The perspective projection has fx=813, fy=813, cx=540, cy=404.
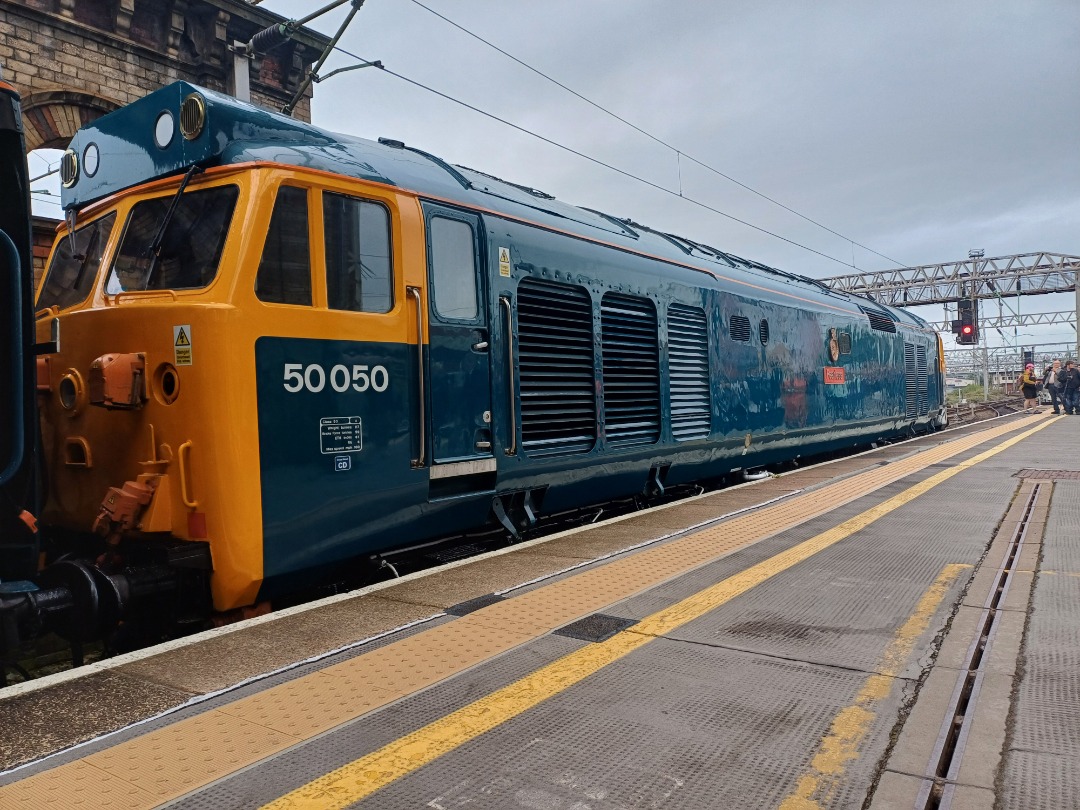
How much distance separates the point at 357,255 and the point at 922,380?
1624 centimetres

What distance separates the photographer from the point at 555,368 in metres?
6.08

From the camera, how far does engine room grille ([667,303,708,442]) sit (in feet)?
25.4

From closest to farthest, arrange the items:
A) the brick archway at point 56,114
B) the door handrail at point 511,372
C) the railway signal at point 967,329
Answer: the door handrail at point 511,372, the brick archway at point 56,114, the railway signal at point 967,329

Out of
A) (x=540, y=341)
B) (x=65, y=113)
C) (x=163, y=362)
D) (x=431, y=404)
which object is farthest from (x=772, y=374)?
(x=65, y=113)

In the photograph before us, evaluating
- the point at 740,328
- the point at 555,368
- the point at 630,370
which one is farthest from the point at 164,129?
the point at 740,328

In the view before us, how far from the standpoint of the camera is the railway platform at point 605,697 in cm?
233

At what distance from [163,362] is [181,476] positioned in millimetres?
585

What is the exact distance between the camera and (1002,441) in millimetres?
14305

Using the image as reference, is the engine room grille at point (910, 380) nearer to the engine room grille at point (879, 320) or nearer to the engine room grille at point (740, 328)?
the engine room grille at point (879, 320)

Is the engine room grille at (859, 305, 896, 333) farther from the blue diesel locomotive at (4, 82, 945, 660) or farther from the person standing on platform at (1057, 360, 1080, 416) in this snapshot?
the person standing on platform at (1057, 360, 1080, 416)

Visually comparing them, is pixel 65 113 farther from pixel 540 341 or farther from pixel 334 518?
pixel 334 518

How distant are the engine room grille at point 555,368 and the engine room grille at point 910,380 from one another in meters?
12.1

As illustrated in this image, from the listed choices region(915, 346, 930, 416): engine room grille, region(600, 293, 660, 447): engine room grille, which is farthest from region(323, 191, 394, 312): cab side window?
region(915, 346, 930, 416): engine room grille

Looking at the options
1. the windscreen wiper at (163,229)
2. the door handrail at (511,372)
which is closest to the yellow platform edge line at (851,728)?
the door handrail at (511,372)
